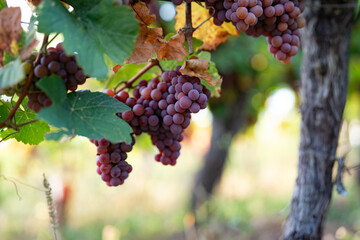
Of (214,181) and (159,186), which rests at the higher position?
(214,181)

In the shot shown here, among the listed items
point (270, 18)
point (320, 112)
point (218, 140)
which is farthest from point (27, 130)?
point (218, 140)

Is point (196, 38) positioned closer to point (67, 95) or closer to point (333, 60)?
point (67, 95)

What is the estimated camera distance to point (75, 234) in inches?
195

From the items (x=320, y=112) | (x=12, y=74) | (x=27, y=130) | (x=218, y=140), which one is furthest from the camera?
(x=218, y=140)

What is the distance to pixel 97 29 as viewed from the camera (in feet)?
1.74

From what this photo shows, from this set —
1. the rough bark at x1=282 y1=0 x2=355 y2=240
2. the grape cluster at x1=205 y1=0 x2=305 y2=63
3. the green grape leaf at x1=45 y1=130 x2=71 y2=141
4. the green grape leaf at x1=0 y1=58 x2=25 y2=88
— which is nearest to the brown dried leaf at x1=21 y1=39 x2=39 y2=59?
the green grape leaf at x1=0 y1=58 x2=25 y2=88

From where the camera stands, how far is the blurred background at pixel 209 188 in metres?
3.87

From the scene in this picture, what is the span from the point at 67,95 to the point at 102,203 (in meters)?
6.64

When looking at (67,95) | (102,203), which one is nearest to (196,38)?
(67,95)

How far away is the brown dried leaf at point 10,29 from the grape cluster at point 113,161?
0.81 ft

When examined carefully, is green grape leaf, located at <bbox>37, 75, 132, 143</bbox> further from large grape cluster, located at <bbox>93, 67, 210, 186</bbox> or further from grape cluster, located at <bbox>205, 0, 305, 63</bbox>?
grape cluster, located at <bbox>205, 0, 305, 63</bbox>

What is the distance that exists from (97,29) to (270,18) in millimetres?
363

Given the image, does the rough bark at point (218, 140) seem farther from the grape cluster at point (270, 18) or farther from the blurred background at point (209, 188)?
the grape cluster at point (270, 18)

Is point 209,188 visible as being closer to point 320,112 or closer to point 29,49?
point 320,112
